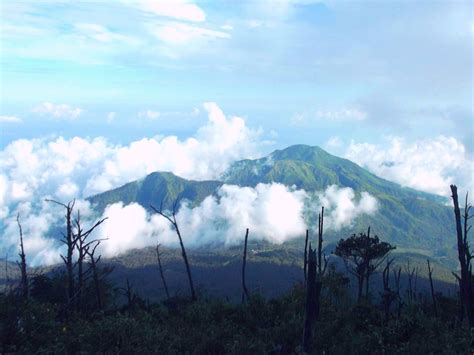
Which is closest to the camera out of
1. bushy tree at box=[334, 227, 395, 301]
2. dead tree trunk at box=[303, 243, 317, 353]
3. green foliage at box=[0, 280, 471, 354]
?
green foliage at box=[0, 280, 471, 354]

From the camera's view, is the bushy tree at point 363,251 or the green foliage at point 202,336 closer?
the green foliage at point 202,336

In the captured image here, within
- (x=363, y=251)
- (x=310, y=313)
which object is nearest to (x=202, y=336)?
(x=310, y=313)

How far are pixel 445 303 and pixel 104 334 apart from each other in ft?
110

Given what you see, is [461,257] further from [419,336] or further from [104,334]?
[104,334]

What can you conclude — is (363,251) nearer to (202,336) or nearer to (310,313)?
(310,313)

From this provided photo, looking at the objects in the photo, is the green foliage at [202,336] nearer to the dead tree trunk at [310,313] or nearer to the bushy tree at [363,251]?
the dead tree trunk at [310,313]

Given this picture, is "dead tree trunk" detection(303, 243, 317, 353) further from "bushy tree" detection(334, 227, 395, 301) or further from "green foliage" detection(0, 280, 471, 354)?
"bushy tree" detection(334, 227, 395, 301)

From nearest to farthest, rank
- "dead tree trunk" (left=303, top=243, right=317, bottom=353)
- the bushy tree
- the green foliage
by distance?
the green foliage, "dead tree trunk" (left=303, top=243, right=317, bottom=353), the bushy tree

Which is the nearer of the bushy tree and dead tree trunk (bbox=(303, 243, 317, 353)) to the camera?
dead tree trunk (bbox=(303, 243, 317, 353))

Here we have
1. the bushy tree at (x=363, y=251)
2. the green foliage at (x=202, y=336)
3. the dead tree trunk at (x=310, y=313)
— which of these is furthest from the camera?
the bushy tree at (x=363, y=251)

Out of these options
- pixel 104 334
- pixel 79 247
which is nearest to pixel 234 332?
pixel 104 334

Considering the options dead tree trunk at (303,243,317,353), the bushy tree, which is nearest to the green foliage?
dead tree trunk at (303,243,317,353)

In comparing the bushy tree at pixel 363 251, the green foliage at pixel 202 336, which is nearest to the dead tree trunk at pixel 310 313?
the green foliage at pixel 202 336

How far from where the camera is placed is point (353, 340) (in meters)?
16.3
